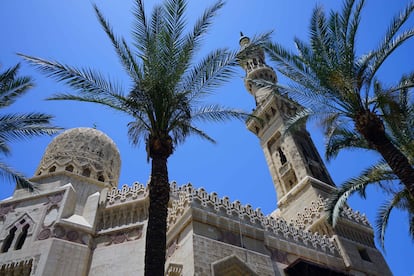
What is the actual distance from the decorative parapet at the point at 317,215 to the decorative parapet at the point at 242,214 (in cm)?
124

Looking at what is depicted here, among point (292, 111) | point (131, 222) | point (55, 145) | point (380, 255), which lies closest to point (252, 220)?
point (131, 222)

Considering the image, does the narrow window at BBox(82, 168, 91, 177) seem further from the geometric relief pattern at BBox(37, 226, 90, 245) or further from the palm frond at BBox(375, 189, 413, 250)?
the palm frond at BBox(375, 189, 413, 250)

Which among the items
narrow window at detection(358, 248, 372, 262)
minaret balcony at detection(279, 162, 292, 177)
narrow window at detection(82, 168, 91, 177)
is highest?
minaret balcony at detection(279, 162, 292, 177)

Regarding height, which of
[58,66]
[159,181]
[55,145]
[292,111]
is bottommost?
[159,181]

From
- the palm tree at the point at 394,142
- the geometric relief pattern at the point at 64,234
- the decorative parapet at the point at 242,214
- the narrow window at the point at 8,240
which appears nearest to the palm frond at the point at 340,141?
the palm tree at the point at 394,142

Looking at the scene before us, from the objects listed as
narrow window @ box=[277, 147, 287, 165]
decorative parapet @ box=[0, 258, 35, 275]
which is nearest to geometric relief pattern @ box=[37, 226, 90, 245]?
decorative parapet @ box=[0, 258, 35, 275]

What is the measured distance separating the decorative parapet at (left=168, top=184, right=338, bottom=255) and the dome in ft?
13.0

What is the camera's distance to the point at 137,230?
14125 millimetres

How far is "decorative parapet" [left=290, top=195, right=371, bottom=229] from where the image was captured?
54.5 feet

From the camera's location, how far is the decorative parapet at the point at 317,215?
16609 millimetres

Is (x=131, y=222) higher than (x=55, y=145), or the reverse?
(x=55, y=145)

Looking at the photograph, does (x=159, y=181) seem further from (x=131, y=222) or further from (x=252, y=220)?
(x=131, y=222)

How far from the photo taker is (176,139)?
9.62m

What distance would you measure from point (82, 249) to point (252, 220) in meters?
6.35
